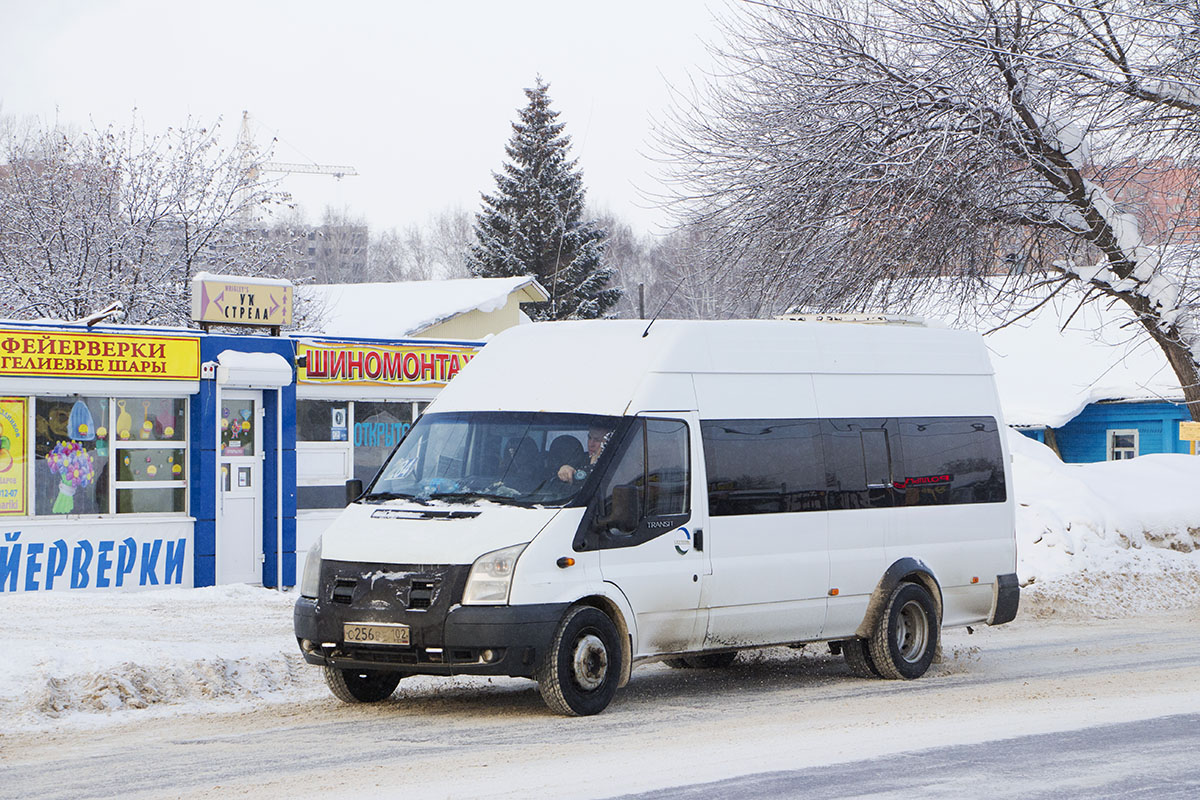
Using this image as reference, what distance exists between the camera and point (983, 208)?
19.9 meters

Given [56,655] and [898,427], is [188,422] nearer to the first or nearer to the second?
[56,655]

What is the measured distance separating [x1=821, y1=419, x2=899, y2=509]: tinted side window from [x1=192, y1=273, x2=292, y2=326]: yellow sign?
801 centimetres

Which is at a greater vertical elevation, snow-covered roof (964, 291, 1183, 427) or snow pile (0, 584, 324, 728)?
snow-covered roof (964, 291, 1183, 427)

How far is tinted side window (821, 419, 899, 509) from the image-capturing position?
10.9 metres

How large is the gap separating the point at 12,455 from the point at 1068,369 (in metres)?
24.3

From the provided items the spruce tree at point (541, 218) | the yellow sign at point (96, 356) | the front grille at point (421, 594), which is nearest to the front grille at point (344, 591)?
the front grille at point (421, 594)

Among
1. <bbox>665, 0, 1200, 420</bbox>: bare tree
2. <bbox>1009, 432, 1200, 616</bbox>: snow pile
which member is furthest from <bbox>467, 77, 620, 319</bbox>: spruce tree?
<bbox>1009, 432, 1200, 616</bbox>: snow pile

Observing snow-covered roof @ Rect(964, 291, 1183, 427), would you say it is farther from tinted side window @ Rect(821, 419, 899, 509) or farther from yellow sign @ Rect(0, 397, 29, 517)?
yellow sign @ Rect(0, 397, 29, 517)

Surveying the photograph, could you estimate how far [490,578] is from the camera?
8.91 metres

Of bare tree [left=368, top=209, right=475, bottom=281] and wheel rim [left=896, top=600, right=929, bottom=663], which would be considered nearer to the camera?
wheel rim [left=896, top=600, right=929, bottom=663]

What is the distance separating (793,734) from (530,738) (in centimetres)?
148

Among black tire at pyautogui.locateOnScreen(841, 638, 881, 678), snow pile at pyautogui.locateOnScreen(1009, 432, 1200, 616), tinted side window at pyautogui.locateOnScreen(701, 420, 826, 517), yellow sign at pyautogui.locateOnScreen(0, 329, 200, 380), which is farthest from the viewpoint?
snow pile at pyautogui.locateOnScreen(1009, 432, 1200, 616)

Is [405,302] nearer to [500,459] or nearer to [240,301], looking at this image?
[240,301]

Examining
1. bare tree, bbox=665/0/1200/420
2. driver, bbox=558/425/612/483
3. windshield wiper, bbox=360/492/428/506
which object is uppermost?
bare tree, bbox=665/0/1200/420
